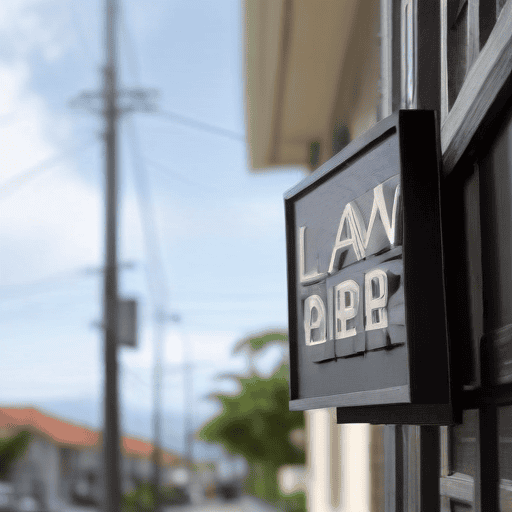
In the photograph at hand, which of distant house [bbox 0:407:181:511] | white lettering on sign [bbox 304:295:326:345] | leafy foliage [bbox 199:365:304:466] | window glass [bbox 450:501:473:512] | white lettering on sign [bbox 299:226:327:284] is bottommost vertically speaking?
distant house [bbox 0:407:181:511]

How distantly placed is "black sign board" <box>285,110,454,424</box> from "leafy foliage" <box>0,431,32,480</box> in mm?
39163

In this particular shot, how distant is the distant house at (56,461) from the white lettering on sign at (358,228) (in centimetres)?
4370

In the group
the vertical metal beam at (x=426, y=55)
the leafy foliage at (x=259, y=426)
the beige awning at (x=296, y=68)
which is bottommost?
the leafy foliage at (x=259, y=426)

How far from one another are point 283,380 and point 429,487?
16.0 m

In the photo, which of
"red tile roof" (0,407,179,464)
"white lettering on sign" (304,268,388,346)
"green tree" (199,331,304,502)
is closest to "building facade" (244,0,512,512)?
"white lettering on sign" (304,268,388,346)

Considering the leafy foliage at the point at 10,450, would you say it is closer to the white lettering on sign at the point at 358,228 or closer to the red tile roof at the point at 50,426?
the red tile roof at the point at 50,426

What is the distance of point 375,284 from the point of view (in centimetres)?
246

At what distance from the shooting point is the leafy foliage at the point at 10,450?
39.5 m

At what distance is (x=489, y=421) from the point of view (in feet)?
7.72

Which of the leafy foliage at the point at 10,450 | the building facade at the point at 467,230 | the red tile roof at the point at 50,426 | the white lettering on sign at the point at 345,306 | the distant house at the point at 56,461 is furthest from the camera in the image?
the distant house at the point at 56,461

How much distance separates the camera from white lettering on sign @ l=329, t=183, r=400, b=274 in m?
2.35

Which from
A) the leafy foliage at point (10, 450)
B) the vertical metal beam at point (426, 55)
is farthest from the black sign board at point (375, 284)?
the leafy foliage at point (10, 450)

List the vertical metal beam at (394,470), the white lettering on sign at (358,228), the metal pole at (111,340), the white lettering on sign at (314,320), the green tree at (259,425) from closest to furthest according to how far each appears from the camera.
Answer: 1. the white lettering on sign at (358,228)
2. the white lettering on sign at (314,320)
3. the vertical metal beam at (394,470)
4. the metal pole at (111,340)
5. the green tree at (259,425)

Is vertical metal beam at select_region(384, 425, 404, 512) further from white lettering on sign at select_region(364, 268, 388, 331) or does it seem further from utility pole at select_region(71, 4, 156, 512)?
utility pole at select_region(71, 4, 156, 512)
